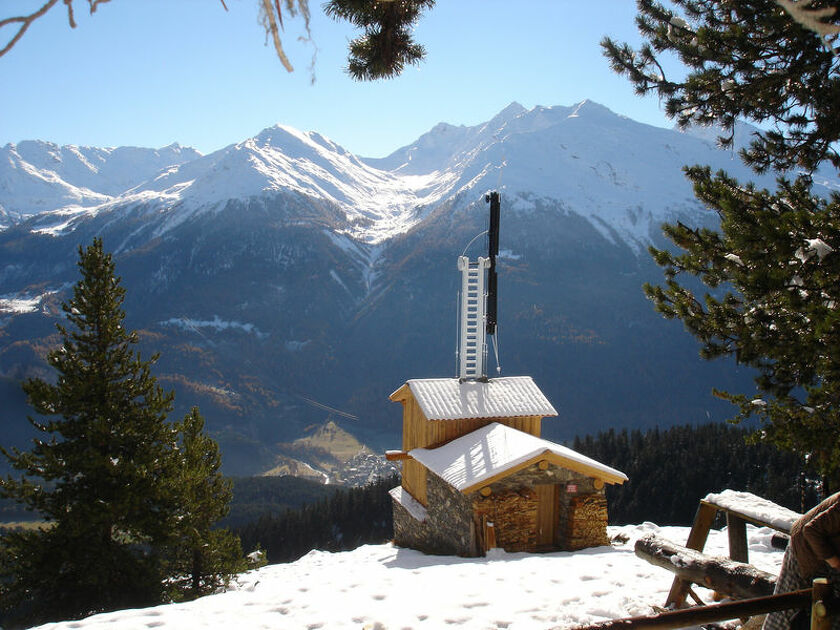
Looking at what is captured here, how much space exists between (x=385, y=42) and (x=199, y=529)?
18.2 m

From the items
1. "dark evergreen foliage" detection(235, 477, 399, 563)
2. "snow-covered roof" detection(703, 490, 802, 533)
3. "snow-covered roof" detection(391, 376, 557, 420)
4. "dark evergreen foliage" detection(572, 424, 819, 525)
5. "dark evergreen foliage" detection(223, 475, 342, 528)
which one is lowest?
"dark evergreen foliage" detection(223, 475, 342, 528)

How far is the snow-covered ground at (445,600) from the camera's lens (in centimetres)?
763

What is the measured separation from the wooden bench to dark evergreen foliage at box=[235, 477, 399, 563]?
193 ft

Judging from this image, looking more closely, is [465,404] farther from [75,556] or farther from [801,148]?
[801,148]

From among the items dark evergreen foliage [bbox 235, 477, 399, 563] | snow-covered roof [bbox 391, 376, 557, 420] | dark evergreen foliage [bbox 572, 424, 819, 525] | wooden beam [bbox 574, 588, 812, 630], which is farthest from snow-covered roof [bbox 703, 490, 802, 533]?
dark evergreen foliage [bbox 235, 477, 399, 563]

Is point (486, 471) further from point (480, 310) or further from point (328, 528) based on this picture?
point (328, 528)

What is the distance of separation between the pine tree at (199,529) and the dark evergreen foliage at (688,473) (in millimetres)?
45353

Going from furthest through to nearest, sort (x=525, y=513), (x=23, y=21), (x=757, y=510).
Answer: (x=525, y=513), (x=757, y=510), (x=23, y=21)

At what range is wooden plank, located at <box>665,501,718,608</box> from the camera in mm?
7066

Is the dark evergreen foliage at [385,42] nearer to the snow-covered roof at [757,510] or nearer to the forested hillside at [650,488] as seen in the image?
the snow-covered roof at [757,510]

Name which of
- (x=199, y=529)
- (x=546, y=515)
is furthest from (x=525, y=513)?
(x=199, y=529)

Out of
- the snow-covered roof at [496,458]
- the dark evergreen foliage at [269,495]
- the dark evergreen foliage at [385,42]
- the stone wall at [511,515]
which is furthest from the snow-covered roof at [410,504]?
the dark evergreen foliage at [269,495]

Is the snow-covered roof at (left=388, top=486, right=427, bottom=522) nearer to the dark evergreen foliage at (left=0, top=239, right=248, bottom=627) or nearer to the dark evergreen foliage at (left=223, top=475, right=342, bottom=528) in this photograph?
the dark evergreen foliage at (left=0, top=239, right=248, bottom=627)

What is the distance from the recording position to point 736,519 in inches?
294
